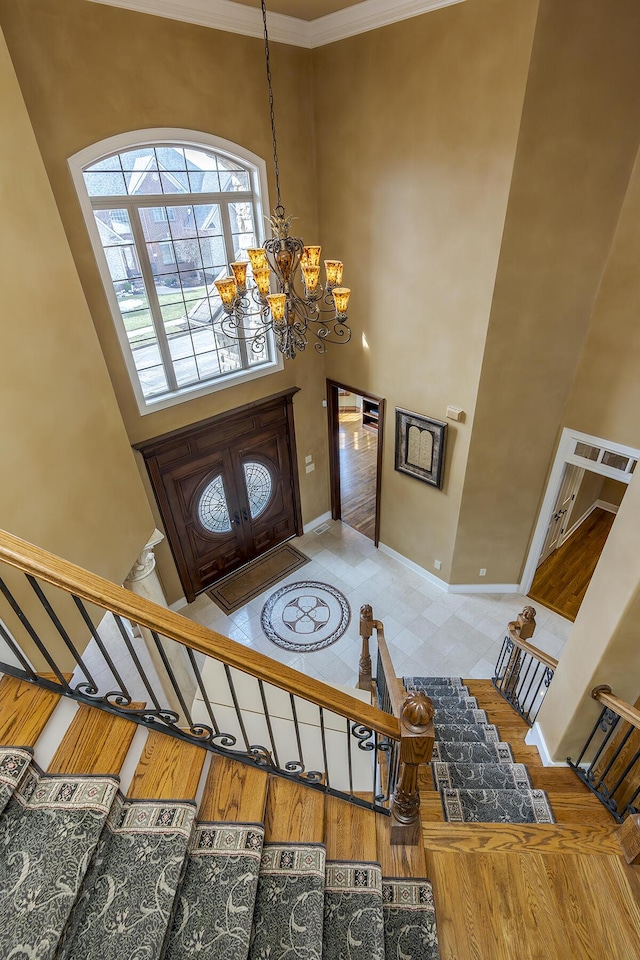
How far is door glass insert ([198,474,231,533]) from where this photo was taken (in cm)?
559

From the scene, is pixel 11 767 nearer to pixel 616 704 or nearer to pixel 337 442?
pixel 616 704

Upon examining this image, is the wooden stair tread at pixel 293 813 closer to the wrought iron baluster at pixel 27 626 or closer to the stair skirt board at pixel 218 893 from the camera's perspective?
the stair skirt board at pixel 218 893

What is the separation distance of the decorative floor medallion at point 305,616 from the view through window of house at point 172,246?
2879mm

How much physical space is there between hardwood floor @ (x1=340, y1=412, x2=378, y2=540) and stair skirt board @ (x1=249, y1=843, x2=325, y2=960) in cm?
518

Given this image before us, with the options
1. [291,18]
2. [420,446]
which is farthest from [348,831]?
[291,18]

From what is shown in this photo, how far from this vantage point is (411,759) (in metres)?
1.86

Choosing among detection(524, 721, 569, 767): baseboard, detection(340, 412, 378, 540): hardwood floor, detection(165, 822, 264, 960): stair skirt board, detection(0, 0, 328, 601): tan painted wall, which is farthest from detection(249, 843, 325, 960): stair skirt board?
detection(340, 412, 378, 540): hardwood floor

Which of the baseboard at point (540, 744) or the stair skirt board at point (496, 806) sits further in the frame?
Answer: the baseboard at point (540, 744)

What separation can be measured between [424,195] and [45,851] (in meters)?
5.03

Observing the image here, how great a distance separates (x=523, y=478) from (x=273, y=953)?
15.1 feet

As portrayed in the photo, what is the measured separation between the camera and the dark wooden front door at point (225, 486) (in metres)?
5.14

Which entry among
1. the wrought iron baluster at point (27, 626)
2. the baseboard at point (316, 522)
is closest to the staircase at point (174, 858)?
the wrought iron baluster at point (27, 626)

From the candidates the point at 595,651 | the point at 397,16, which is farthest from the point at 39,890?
the point at 397,16

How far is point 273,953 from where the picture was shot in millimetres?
1602
